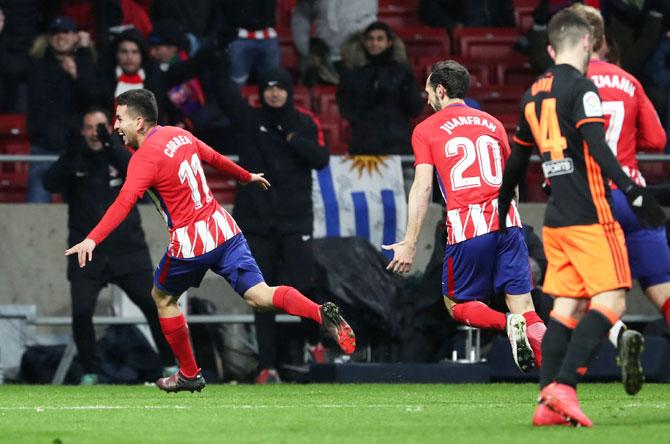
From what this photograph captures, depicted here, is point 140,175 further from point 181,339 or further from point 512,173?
point 512,173

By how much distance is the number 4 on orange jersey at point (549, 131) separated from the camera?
7.24m

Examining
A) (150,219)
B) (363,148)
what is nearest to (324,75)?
(363,148)

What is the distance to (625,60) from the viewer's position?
16.3 metres

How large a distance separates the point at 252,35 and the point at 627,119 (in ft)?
25.1

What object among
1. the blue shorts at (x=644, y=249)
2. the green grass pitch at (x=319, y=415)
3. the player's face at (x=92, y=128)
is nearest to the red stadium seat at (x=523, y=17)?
the player's face at (x=92, y=128)

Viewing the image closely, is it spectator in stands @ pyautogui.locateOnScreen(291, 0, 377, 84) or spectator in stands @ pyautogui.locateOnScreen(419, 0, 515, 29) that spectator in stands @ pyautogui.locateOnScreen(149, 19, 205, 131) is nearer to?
spectator in stands @ pyautogui.locateOnScreen(291, 0, 377, 84)

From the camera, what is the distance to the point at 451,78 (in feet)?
32.3

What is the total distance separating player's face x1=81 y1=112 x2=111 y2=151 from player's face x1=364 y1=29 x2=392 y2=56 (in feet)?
9.61

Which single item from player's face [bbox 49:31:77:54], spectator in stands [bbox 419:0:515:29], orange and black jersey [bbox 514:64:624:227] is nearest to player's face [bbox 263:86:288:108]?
player's face [bbox 49:31:77:54]

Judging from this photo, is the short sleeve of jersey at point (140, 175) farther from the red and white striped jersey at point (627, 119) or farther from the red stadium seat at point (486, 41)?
the red stadium seat at point (486, 41)

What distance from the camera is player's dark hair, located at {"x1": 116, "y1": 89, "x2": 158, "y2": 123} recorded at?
997cm

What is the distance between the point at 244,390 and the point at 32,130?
13.7 feet

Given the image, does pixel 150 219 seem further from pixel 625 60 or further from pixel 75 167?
pixel 625 60

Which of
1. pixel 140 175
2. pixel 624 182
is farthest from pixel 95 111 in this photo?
pixel 624 182
